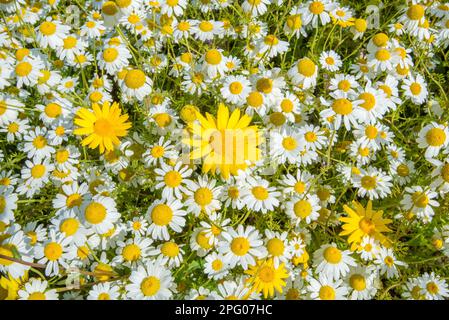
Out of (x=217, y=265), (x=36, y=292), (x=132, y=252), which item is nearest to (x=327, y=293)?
(x=217, y=265)

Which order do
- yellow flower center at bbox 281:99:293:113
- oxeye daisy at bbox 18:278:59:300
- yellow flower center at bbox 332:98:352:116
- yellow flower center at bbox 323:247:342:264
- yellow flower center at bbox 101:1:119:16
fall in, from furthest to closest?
yellow flower center at bbox 101:1:119:16, yellow flower center at bbox 281:99:293:113, yellow flower center at bbox 332:98:352:116, yellow flower center at bbox 323:247:342:264, oxeye daisy at bbox 18:278:59:300

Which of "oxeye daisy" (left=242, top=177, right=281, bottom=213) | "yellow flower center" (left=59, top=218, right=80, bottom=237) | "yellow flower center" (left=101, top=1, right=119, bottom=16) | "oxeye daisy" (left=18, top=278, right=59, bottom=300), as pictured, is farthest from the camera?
"yellow flower center" (left=101, top=1, right=119, bottom=16)

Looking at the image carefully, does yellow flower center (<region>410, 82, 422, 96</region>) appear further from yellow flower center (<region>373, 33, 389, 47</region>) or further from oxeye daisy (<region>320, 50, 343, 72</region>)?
oxeye daisy (<region>320, 50, 343, 72</region>)

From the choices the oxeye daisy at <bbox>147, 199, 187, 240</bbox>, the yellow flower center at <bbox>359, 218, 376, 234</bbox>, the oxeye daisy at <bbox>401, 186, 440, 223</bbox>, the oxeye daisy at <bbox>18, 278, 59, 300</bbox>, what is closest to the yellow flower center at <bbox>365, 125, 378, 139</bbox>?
the oxeye daisy at <bbox>401, 186, 440, 223</bbox>

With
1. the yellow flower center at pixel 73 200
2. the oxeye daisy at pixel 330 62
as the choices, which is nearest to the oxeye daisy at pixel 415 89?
the oxeye daisy at pixel 330 62

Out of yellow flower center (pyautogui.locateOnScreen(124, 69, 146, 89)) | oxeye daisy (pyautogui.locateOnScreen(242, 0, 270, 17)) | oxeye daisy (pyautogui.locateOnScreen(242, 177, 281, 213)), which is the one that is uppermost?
oxeye daisy (pyautogui.locateOnScreen(242, 0, 270, 17))

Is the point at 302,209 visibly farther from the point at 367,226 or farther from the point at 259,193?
the point at 367,226

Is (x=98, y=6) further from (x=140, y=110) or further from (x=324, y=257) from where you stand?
(x=324, y=257)
